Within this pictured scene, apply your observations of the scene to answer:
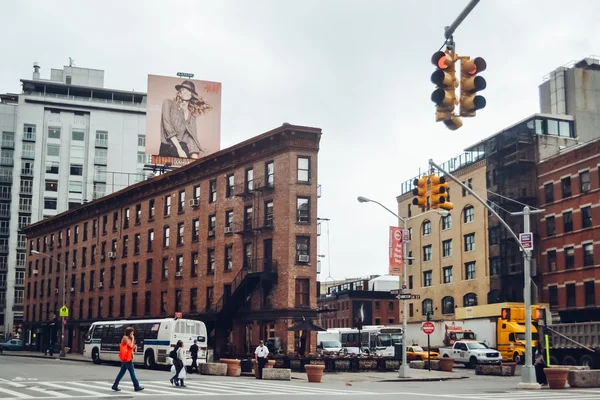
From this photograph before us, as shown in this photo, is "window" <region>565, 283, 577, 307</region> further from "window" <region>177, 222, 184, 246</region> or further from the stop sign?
"window" <region>177, 222, 184, 246</region>

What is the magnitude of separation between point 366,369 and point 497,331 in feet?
42.6

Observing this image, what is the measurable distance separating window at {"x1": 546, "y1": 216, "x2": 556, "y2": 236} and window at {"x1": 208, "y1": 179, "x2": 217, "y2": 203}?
2754cm

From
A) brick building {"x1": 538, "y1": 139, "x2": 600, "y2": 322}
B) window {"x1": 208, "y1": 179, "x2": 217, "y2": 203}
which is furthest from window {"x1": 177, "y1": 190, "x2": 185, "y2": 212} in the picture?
brick building {"x1": 538, "y1": 139, "x2": 600, "y2": 322}

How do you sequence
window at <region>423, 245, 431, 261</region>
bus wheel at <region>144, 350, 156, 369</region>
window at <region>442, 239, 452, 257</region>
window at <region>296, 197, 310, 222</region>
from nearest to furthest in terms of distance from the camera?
bus wheel at <region>144, 350, 156, 369</region> < window at <region>296, 197, 310, 222</region> < window at <region>442, 239, 452, 257</region> < window at <region>423, 245, 431, 261</region>

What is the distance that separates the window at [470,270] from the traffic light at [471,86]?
2413 inches

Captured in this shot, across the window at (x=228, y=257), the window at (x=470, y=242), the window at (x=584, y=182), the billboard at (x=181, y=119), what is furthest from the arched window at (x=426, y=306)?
the window at (x=228, y=257)

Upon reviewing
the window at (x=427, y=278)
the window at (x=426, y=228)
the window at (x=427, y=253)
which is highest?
the window at (x=426, y=228)

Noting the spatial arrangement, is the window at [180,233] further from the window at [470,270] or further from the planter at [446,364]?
the planter at [446,364]

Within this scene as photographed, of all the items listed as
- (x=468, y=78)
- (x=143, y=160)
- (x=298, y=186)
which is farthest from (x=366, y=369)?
(x=143, y=160)

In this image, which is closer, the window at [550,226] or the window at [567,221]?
the window at [567,221]

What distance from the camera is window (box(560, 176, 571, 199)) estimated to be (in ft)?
200

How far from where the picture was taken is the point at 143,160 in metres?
114

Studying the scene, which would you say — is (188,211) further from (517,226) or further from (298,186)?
(517,226)

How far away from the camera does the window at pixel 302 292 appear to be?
5166 cm
